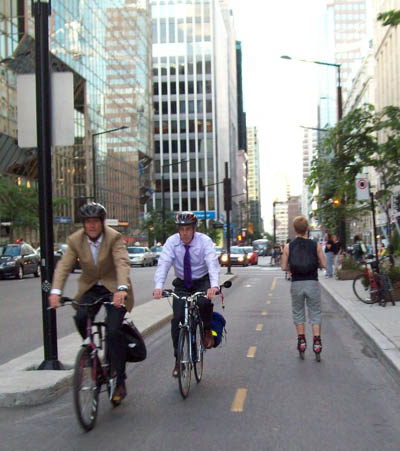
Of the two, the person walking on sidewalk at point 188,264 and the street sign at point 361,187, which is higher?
the street sign at point 361,187

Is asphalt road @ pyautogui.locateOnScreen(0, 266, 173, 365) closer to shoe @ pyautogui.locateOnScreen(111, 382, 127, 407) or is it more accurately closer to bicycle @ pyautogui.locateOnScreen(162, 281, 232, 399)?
bicycle @ pyautogui.locateOnScreen(162, 281, 232, 399)

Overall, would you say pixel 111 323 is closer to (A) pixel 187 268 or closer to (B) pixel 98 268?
(B) pixel 98 268

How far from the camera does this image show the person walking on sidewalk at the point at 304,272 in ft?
29.3

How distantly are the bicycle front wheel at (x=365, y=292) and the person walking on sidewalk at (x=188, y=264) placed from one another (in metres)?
8.60

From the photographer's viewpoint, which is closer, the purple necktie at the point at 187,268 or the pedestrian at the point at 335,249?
the purple necktie at the point at 187,268

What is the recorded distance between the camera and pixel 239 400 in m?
6.64

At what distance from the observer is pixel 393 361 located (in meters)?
8.09

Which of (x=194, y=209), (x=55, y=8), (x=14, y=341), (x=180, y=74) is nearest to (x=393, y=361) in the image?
(x=14, y=341)

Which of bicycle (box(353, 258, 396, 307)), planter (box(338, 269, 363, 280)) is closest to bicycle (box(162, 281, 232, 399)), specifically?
bicycle (box(353, 258, 396, 307))

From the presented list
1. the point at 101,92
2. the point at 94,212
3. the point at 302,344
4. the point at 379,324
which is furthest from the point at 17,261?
the point at 101,92

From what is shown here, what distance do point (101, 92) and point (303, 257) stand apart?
69.8 m

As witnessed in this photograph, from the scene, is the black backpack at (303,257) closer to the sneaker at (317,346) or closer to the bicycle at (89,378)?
the sneaker at (317,346)

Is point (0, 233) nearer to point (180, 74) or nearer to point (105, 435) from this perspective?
point (105, 435)

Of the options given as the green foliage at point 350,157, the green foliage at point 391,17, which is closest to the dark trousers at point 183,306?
the green foliage at point 391,17
